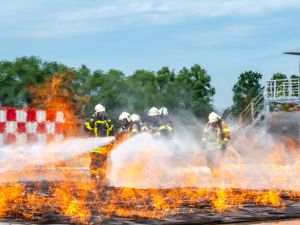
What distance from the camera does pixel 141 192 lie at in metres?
12.1

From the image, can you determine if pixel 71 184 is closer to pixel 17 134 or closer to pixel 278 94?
pixel 17 134

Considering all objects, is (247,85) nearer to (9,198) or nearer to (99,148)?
(99,148)

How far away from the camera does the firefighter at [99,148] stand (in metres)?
14.9

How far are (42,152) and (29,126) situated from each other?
105cm

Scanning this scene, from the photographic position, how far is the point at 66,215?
29.2 ft

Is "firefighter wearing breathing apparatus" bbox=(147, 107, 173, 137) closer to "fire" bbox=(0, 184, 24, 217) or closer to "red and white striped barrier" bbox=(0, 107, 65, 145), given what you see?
"red and white striped barrier" bbox=(0, 107, 65, 145)

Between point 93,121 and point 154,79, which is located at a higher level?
point 154,79

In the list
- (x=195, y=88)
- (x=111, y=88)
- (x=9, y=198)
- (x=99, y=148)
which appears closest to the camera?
(x=9, y=198)

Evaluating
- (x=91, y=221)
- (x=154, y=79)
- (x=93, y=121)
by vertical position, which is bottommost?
(x=91, y=221)

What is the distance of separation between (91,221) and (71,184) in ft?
20.0

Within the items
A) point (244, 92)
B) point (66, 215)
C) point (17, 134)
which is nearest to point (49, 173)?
point (17, 134)

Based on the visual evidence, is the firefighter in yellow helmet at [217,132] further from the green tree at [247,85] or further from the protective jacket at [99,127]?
the green tree at [247,85]

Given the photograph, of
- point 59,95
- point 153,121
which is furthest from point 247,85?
point 153,121

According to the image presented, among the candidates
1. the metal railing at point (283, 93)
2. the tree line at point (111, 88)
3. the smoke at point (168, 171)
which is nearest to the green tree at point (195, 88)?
the tree line at point (111, 88)
